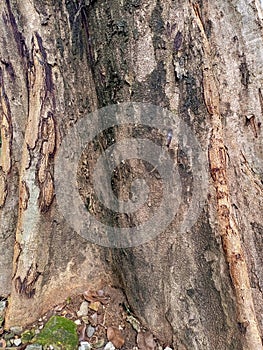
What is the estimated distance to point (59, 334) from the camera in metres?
1.42

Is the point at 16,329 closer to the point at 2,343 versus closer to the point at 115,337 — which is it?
the point at 2,343

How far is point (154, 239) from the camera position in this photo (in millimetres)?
1401

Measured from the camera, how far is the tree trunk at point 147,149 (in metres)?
1.29

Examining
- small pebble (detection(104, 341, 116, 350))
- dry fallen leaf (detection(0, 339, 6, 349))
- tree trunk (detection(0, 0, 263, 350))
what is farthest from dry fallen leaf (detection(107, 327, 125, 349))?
dry fallen leaf (detection(0, 339, 6, 349))

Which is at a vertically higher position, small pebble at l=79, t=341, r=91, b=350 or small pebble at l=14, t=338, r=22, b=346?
small pebble at l=14, t=338, r=22, b=346

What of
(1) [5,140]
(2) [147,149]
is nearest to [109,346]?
(2) [147,149]

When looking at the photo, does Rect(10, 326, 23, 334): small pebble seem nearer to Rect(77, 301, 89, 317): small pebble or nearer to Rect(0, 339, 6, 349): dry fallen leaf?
Rect(0, 339, 6, 349): dry fallen leaf

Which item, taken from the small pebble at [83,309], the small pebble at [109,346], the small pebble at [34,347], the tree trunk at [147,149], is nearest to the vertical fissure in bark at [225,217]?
the tree trunk at [147,149]

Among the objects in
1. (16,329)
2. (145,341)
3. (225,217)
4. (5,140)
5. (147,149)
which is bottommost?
(145,341)

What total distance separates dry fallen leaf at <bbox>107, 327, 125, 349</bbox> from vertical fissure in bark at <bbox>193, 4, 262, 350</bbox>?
50 cm

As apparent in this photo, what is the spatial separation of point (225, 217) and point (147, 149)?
1.23 feet

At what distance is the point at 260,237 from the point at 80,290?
0.80 metres

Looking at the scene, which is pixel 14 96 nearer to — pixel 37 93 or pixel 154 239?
pixel 37 93

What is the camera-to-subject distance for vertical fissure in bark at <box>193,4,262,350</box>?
1.21m
